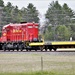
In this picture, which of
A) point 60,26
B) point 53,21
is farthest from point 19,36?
point 53,21

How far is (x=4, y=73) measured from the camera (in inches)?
712

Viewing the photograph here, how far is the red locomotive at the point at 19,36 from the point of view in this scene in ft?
139

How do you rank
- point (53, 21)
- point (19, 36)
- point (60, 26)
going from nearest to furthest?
point (19, 36) < point (60, 26) < point (53, 21)

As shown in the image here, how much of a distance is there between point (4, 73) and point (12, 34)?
89.5 feet

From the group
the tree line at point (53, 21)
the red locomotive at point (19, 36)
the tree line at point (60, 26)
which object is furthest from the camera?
the tree line at point (53, 21)

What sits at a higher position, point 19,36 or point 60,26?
point 60,26

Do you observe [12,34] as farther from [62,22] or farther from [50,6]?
[50,6]

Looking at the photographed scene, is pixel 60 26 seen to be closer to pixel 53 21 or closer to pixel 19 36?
pixel 53 21

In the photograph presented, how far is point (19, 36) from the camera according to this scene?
44281mm

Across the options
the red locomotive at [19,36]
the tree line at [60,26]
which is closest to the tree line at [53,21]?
the tree line at [60,26]

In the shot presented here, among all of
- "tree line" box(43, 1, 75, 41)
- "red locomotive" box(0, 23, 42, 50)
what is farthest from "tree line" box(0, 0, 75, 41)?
"red locomotive" box(0, 23, 42, 50)

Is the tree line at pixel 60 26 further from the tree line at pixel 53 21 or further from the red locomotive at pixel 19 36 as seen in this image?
the red locomotive at pixel 19 36

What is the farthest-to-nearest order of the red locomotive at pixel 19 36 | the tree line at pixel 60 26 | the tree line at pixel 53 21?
the tree line at pixel 53 21, the tree line at pixel 60 26, the red locomotive at pixel 19 36

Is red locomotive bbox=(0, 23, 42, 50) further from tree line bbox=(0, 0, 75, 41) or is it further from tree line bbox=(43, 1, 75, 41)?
tree line bbox=(43, 1, 75, 41)
